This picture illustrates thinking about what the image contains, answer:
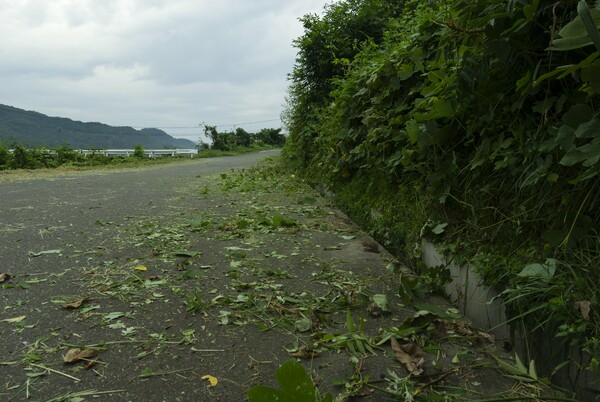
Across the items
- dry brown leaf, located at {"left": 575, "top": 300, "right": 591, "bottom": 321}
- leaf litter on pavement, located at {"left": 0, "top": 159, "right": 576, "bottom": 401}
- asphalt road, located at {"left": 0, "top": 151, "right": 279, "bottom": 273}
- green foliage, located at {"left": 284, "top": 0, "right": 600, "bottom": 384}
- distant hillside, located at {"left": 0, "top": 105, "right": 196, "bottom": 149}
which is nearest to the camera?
dry brown leaf, located at {"left": 575, "top": 300, "right": 591, "bottom": 321}

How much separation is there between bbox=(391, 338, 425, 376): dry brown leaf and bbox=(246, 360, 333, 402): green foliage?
1.43 feet

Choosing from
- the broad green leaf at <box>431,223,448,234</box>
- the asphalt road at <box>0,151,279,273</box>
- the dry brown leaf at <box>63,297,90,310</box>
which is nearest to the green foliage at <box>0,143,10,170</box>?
the asphalt road at <box>0,151,279,273</box>

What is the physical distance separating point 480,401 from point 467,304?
2.35 ft

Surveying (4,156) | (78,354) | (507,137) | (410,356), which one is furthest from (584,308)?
(4,156)

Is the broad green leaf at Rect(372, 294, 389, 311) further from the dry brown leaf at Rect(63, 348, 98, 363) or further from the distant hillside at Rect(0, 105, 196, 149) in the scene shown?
the distant hillside at Rect(0, 105, 196, 149)

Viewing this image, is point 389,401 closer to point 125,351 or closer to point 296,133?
point 125,351

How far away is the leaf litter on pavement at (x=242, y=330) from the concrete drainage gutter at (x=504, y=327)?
0.22 ft

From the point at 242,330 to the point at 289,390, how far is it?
0.74 meters

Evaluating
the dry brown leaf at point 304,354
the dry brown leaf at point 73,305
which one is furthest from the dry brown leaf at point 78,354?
the dry brown leaf at point 304,354

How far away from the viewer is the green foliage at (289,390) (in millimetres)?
1293

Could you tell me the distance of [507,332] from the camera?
5.56 ft

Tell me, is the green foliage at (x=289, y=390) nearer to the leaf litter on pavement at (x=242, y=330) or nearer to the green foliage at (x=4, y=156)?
the leaf litter on pavement at (x=242, y=330)

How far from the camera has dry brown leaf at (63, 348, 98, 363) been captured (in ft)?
5.62

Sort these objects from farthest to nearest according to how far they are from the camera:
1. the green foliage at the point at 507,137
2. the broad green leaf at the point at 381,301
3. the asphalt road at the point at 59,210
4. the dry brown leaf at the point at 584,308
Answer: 1. the asphalt road at the point at 59,210
2. the broad green leaf at the point at 381,301
3. the green foliage at the point at 507,137
4. the dry brown leaf at the point at 584,308
